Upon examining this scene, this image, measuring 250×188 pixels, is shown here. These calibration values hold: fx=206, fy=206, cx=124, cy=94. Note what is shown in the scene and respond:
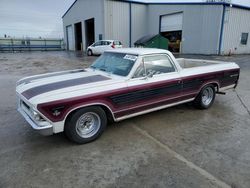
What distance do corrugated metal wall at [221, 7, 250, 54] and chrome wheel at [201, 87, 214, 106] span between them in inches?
650

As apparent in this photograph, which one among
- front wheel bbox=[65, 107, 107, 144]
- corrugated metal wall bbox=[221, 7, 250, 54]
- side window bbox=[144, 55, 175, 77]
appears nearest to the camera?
front wheel bbox=[65, 107, 107, 144]

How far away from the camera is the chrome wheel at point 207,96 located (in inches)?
204

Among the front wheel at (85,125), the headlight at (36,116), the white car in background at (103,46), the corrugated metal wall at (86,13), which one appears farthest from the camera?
the corrugated metal wall at (86,13)

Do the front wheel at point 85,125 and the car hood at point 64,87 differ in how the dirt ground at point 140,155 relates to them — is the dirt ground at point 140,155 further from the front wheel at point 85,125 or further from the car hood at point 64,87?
the car hood at point 64,87

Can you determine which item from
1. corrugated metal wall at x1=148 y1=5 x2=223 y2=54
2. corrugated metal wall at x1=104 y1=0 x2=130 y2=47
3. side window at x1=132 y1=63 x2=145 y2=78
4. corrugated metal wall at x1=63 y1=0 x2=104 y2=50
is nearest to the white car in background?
corrugated metal wall at x1=104 y1=0 x2=130 y2=47

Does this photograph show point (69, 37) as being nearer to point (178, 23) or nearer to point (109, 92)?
point (178, 23)

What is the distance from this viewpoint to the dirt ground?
8.65ft

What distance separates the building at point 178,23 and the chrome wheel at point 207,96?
16.0 metres

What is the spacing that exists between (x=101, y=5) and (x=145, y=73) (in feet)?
70.4

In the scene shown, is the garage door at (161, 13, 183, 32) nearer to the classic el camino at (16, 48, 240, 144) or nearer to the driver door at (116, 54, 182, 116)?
the classic el camino at (16, 48, 240, 144)

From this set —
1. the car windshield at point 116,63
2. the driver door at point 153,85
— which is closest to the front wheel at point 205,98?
the driver door at point 153,85

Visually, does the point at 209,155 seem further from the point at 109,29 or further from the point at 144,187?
the point at 109,29

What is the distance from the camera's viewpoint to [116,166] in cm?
292

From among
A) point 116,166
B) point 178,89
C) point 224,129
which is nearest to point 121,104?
point 116,166
